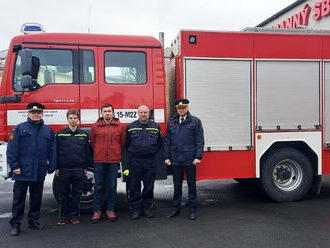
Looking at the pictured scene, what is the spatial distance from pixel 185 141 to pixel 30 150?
2287 millimetres

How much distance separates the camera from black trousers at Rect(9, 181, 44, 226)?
567 centimetres

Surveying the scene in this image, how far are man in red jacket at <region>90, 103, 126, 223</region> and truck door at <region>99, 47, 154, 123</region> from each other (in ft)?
1.24

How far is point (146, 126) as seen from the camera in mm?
6273

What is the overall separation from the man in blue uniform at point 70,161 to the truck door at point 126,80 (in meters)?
0.68

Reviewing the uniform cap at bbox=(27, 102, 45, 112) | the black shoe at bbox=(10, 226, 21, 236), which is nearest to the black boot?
the black shoe at bbox=(10, 226, 21, 236)

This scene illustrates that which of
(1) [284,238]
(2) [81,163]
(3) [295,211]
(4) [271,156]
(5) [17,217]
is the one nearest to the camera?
(1) [284,238]

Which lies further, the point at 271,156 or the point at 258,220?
the point at 271,156

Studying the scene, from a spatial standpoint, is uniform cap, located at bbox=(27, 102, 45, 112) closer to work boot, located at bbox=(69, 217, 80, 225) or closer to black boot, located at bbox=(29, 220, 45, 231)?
black boot, located at bbox=(29, 220, 45, 231)

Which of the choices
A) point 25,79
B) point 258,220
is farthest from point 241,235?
point 25,79

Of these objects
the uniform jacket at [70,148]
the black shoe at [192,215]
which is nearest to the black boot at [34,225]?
the uniform jacket at [70,148]

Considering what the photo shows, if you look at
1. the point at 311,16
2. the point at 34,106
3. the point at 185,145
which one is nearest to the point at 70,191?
the point at 34,106

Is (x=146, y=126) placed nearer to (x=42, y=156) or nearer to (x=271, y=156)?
(x=42, y=156)

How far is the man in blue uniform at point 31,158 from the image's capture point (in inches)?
221

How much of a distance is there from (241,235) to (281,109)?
2.59m
